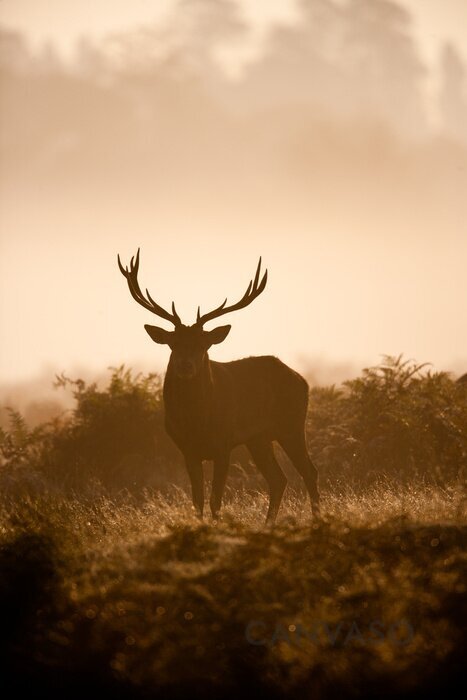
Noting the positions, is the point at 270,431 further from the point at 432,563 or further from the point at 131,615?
the point at 131,615

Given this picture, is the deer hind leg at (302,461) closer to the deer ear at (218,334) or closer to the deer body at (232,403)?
the deer body at (232,403)

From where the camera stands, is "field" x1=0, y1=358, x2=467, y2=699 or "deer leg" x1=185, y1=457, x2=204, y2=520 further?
"deer leg" x1=185, y1=457, x2=204, y2=520

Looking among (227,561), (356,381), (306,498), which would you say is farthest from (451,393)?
(227,561)

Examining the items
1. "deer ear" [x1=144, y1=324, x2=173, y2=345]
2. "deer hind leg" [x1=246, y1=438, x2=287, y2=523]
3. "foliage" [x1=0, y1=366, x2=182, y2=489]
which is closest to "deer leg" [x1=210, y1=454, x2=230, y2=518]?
"deer hind leg" [x1=246, y1=438, x2=287, y2=523]

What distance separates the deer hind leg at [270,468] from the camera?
1225 cm

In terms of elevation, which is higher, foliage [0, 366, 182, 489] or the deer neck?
foliage [0, 366, 182, 489]

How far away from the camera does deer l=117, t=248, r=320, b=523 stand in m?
11.0

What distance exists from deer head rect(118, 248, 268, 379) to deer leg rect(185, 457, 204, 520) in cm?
107

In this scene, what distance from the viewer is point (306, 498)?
13305mm

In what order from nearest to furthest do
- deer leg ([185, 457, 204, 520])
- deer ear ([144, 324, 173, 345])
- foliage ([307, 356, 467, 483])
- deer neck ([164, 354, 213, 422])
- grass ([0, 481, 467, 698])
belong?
grass ([0, 481, 467, 698]), deer leg ([185, 457, 204, 520]), deer neck ([164, 354, 213, 422]), deer ear ([144, 324, 173, 345]), foliage ([307, 356, 467, 483])

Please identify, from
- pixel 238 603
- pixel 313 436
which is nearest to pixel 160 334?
pixel 238 603

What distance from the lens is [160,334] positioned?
11.4 m

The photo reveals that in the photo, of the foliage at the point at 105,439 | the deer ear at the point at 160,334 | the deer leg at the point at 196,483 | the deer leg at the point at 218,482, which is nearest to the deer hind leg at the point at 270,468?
the deer leg at the point at 218,482

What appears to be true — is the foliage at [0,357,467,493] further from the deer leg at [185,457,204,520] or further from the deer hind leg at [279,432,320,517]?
the deer leg at [185,457,204,520]
